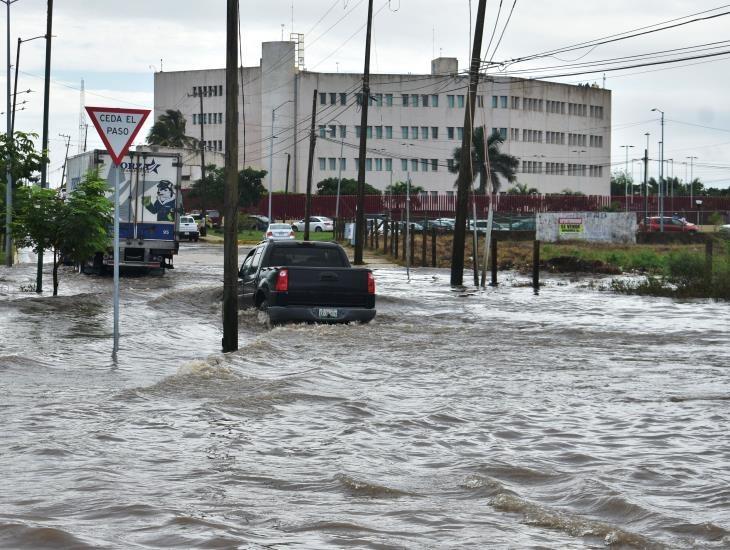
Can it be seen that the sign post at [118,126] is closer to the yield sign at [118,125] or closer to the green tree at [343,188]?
the yield sign at [118,125]

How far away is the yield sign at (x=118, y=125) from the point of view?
14.7 metres

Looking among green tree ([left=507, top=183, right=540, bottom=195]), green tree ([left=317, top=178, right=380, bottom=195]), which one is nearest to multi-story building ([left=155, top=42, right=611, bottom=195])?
green tree ([left=507, top=183, right=540, bottom=195])

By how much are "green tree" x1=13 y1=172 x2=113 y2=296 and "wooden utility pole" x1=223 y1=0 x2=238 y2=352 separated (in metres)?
10.5

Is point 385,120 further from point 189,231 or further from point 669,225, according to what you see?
point 189,231

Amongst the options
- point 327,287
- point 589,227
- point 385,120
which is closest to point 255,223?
point 589,227

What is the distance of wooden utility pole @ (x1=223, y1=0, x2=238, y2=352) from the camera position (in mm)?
15562

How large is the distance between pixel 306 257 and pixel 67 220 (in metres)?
7.65

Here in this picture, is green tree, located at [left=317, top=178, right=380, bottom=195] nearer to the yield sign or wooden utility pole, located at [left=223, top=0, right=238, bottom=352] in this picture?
wooden utility pole, located at [left=223, top=0, right=238, bottom=352]

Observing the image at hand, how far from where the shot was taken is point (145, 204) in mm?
33250

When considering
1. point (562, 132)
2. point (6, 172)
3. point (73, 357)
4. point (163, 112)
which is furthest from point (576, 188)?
point (73, 357)

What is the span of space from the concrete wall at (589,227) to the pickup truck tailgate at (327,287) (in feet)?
134

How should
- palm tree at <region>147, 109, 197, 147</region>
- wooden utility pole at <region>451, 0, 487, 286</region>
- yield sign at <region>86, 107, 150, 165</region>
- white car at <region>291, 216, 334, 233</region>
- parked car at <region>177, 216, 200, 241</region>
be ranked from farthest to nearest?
palm tree at <region>147, 109, 197, 147</region>, white car at <region>291, 216, 334, 233</region>, parked car at <region>177, 216, 200, 241</region>, wooden utility pole at <region>451, 0, 487, 286</region>, yield sign at <region>86, 107, 150, 165</region>

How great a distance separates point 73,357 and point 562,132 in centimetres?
12857

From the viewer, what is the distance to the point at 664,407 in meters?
11.8
